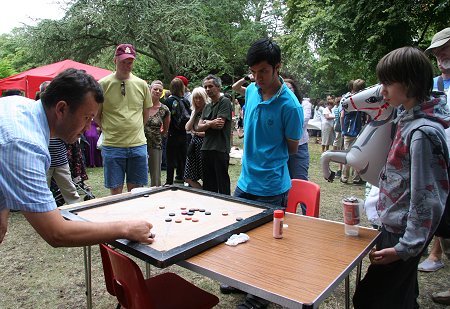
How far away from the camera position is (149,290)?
6.54 ft

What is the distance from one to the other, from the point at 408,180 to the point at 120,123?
2764 millimetres

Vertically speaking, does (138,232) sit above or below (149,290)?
above

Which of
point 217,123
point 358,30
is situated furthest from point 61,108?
point 358,30

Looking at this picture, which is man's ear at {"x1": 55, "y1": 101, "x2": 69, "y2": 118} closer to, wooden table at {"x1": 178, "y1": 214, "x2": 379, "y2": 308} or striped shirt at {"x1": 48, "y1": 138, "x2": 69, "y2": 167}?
wooden table at {"x1": 178, "y1": 214, "x2": 379, "y2": 308}

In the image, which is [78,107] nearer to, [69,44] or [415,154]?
[415,154]

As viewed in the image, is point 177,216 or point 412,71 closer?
point 412,71

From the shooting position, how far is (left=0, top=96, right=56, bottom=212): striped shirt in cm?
126

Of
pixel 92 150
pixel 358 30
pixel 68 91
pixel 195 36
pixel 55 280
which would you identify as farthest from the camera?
pixel 195 36

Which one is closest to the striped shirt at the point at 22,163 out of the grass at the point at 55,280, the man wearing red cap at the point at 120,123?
the grass at the point at 55,280

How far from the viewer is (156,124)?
5406 mm

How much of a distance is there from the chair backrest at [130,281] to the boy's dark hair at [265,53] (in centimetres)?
139

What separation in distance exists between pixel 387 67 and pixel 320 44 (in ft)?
31.4

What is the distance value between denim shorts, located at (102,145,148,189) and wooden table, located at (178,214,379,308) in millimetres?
2125

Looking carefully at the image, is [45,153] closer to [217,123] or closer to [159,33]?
[217,123]
